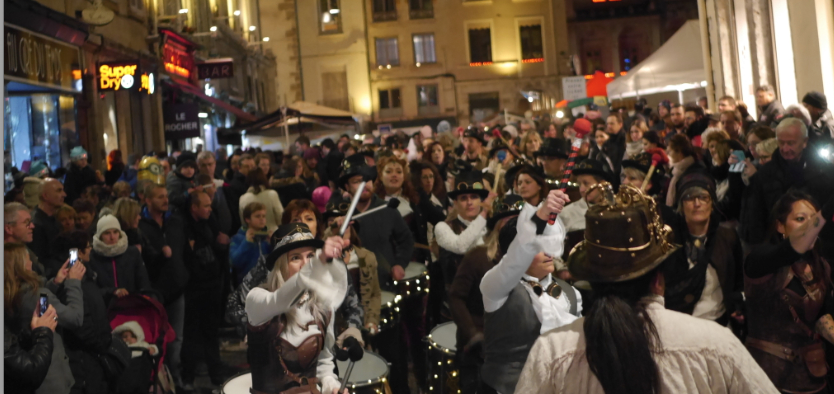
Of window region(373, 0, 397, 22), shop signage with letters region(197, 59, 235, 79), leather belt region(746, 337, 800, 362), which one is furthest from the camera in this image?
window region(373, 0, 397, 22)

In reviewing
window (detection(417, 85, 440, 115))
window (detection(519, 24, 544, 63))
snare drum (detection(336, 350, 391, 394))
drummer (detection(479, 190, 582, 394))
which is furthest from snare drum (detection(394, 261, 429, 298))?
window (detection(519, 24, 544, 63))

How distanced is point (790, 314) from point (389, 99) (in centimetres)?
4547

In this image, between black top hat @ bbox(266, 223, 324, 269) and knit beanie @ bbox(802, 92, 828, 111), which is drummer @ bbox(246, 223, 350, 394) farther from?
knit beanie @ bbox(802, 92, 828, 111)

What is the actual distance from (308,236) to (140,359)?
121 inches

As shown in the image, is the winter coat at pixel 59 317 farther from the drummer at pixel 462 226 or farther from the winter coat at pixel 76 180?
the winter coat at pixel 76 180

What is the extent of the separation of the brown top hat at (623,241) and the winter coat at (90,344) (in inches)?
181

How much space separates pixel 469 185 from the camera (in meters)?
7.86

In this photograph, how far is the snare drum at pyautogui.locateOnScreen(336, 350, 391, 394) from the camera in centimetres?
534

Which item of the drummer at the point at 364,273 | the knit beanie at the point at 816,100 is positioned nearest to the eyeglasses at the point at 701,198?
the drummer at the point at 364,273

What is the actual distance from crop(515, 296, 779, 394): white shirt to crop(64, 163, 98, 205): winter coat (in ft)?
39.4

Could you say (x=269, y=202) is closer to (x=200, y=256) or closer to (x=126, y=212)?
(x=200, y=256)

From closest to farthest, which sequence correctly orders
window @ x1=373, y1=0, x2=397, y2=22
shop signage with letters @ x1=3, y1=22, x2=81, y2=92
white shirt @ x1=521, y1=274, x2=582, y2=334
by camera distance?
white shirt @ x1=521, y1=274, x2=582, y2=334
shop signage with letters @ x1=3, y1=22, x2=81, y2=92
window @ x1=373, y1=0, x2=397, y2=22

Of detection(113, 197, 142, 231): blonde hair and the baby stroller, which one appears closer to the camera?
the baby stroller

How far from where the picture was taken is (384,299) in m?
7.33
